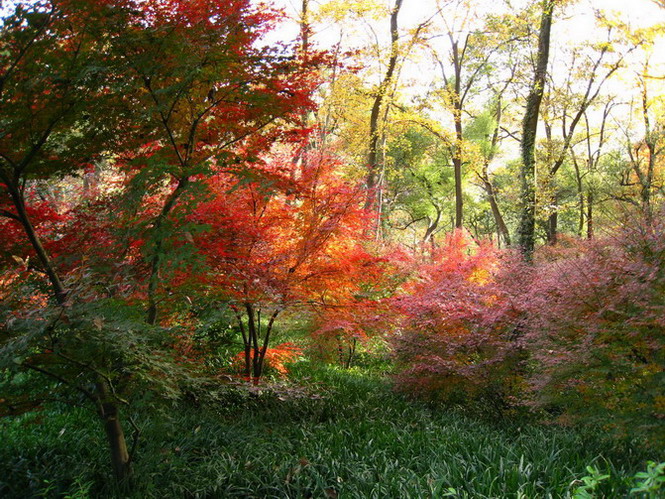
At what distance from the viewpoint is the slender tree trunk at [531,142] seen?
9938 mm

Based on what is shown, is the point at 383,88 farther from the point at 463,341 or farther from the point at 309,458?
the point at 309,458

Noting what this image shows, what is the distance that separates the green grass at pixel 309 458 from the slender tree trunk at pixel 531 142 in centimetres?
520

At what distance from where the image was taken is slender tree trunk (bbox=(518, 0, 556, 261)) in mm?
9938

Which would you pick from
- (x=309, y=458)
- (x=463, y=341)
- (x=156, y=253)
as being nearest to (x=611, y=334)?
(x=463, y=341)

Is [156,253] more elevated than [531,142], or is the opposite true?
[531,142]

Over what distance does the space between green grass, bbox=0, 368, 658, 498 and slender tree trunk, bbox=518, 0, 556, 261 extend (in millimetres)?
5198

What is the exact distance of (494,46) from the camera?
17.0m

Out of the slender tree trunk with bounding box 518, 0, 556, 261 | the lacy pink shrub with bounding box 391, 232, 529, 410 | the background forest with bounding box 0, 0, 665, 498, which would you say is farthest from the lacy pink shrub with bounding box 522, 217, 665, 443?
the slender tree trunk with bounding box 518, 0, 556, 261

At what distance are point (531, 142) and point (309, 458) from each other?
889 centimetres

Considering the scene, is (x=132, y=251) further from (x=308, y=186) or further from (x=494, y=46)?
(x=494, y=46)

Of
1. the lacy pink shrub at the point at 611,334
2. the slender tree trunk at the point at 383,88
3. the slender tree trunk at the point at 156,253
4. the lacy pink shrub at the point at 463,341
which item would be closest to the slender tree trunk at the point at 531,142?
the lacy pink shrub at the point at 463,341

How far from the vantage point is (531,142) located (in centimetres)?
1061

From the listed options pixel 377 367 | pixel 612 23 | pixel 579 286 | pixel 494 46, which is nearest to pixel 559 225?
pixel 494 46

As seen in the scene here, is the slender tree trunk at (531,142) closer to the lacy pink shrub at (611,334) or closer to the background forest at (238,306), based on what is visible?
the background forest at (238,306)
